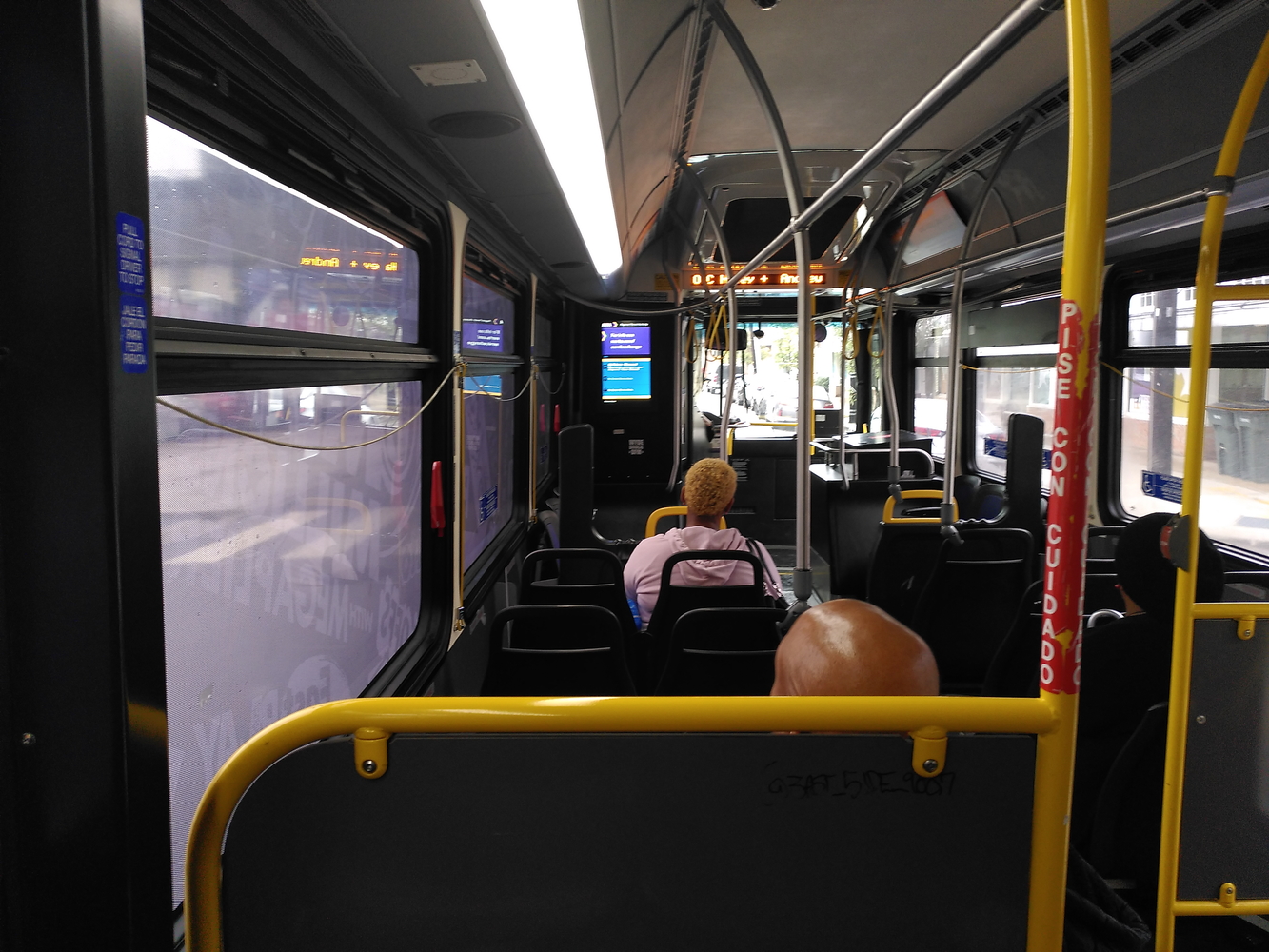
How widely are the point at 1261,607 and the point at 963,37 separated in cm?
187

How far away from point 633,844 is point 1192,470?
1128 mm

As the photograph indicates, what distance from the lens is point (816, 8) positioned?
2246 mm

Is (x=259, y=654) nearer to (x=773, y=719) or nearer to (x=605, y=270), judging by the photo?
(x=773, y=719)

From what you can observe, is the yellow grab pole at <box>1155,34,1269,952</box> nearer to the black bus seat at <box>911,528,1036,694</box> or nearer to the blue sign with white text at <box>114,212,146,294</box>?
the blue sign with white text at <box>114,212,146,294</box>

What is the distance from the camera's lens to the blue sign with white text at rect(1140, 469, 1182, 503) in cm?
432

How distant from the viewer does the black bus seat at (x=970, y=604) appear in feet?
11.6

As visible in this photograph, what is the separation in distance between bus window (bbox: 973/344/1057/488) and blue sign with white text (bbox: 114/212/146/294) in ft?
17.4

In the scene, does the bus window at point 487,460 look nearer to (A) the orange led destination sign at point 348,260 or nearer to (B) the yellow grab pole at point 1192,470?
(A) the orange led destination sign at point 348,260

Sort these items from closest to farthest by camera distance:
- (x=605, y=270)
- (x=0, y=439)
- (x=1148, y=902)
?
(x=0, y=439) < (x=1148, y=902) < (x=605, y=270)

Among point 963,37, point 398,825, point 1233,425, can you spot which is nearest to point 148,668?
point 398,825

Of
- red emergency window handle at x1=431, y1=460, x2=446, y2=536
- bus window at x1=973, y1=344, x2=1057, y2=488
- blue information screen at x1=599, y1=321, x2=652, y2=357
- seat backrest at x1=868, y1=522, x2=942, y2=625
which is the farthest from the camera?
blue information screen at x1=599, y1=321, x2=652, y2=357

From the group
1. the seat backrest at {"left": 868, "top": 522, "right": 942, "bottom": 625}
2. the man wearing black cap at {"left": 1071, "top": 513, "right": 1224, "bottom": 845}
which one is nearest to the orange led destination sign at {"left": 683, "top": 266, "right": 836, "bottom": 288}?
the seat backrest at {"left": 868, "top": 522, "right": 942, "bottom": 625}

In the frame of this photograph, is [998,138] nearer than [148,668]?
No

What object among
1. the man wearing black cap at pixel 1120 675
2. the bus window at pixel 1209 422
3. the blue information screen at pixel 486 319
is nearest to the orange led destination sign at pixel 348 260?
the blue information screen at pixel 486 319
